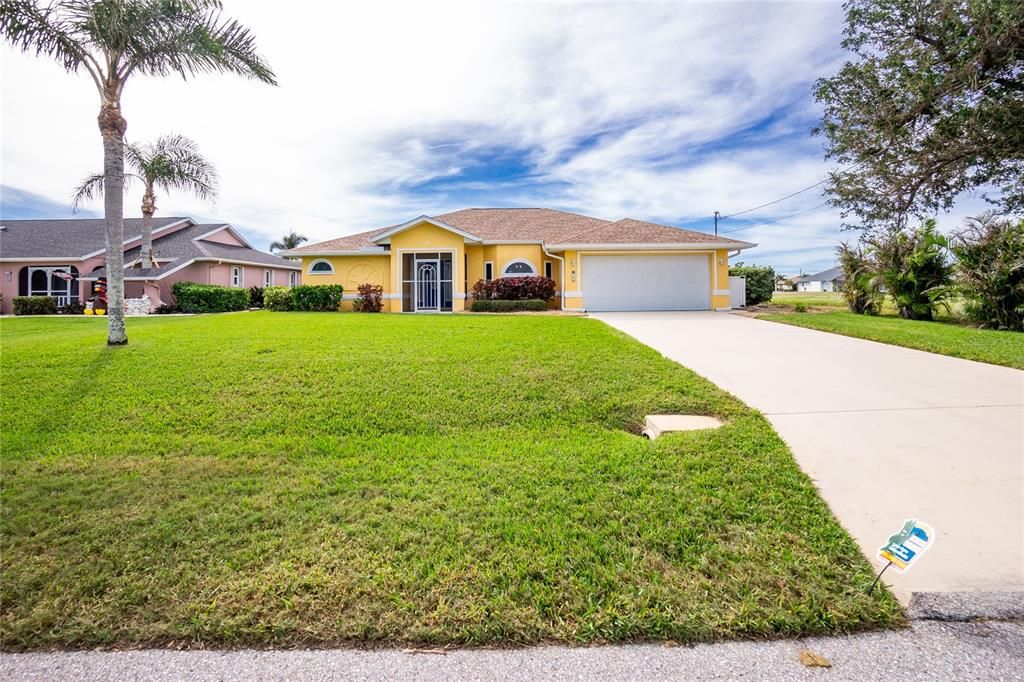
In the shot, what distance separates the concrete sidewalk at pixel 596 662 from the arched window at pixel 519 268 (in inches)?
744

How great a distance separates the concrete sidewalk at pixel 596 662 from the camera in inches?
89.1

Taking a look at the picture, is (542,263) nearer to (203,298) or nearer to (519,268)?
(519,268)

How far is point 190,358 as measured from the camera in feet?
26.3

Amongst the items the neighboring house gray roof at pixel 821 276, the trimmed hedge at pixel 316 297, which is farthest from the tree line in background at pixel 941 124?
the neighboring house gray roof at pixel 821 276

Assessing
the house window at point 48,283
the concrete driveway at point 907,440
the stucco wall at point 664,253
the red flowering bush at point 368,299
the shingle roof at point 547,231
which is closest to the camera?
the concrete driveway at point 907,440

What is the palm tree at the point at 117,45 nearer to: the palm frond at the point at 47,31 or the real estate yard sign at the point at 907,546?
the palm frond at the point at 47,31

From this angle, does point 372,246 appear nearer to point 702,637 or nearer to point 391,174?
point 391,174

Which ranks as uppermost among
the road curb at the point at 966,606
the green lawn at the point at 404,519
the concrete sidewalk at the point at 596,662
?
the green lawn at the point at 404,519

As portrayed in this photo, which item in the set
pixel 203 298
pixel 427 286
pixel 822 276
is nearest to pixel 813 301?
pixel 427 286

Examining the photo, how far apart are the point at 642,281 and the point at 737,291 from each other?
473cm

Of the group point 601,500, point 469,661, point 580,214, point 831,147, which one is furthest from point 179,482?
point 580,214

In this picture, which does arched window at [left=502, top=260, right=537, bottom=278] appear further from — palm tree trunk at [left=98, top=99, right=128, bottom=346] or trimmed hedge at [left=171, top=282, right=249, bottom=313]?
palm tree trunk at [left=98, top=99, right=128, bottom=346]

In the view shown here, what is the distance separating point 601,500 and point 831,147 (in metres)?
12.0

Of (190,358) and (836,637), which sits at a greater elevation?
(190,358)
